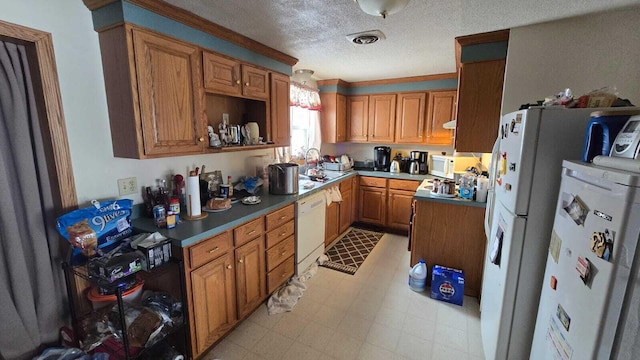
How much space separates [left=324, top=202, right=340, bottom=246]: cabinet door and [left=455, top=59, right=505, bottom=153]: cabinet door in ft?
5.45

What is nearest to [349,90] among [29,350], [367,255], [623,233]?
[367,255]

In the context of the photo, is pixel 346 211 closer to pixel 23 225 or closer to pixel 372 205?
pixel 372 205

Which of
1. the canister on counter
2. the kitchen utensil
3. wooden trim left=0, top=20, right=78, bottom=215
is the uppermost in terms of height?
wooden trim left=0, top=20, right=78, bottom=215

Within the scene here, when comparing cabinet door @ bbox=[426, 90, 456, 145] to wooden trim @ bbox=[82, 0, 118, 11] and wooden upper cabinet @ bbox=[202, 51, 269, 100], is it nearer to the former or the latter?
wooden upper cabinet @ bbox=[202, 51, 269, 100]

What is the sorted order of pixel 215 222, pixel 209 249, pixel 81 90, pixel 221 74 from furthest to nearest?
pixel 221 74 → pixel 215 222 → pixel 209 249 → pixel 81 90

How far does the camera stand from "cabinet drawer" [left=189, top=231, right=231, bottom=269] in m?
1.60

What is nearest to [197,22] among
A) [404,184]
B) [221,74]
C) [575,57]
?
[221,74]

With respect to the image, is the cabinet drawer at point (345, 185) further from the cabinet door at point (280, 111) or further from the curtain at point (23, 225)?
the curtain at point (23, 225)

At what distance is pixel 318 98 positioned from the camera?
13.1ft

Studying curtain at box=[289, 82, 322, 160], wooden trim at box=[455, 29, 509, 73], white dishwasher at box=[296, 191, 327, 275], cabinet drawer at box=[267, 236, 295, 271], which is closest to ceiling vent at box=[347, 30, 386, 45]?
wooden trim at box=[455, 29, 509, 73]

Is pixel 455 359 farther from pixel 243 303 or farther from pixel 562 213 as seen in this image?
pixel 243 303

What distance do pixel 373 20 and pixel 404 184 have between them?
2455mm

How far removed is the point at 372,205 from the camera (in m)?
4.11

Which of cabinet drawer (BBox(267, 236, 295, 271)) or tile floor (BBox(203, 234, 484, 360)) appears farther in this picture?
cabinet drawer (BBox(267, 236, 295, 271))
